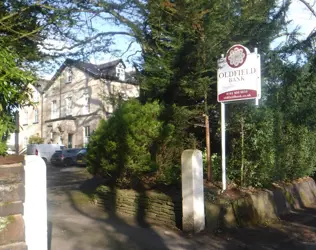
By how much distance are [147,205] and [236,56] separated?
12.6 ft

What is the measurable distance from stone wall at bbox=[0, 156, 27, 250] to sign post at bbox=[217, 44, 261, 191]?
5702 millimetres

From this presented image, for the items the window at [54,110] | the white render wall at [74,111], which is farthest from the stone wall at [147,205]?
the window at [54,110]

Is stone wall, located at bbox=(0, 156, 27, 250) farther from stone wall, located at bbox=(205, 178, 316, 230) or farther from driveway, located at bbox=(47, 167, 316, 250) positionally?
stone wall, located at bbox=(205, 178, 316, 230)

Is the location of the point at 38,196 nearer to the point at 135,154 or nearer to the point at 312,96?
the point at 135,154

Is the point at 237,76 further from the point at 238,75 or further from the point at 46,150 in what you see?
the point at 46,150

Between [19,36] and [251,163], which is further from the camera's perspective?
[251,163]

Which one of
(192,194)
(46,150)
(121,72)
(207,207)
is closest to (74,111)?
(46,150)

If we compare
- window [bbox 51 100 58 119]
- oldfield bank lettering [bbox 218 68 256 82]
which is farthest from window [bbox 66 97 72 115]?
oldfield bank lettering [bbox 218 68 256 82]

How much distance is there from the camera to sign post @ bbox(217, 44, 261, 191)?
9156mm

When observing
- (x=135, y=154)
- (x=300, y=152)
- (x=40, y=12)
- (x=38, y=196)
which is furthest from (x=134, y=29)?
(x=38, y=196)

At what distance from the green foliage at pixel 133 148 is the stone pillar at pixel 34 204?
403 centimetres

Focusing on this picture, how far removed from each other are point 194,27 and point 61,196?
5530 mm

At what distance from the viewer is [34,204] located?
15.3ft

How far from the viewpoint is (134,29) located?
39.5 feet
